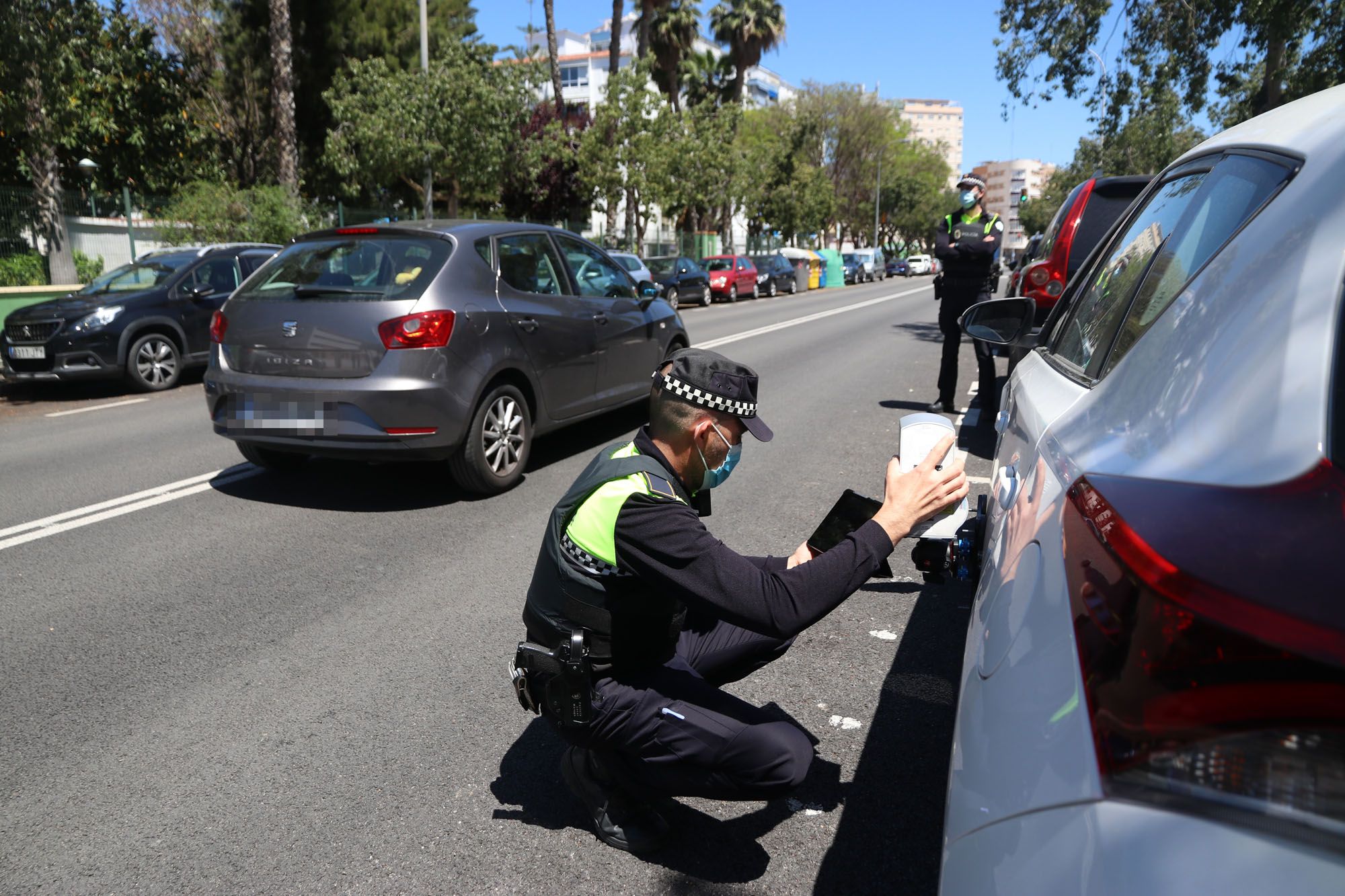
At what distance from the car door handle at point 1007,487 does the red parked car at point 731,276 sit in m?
27.2

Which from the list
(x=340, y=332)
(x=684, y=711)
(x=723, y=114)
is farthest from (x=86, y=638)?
(x=723, y=114)

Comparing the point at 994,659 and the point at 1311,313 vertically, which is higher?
the point at 1311,313

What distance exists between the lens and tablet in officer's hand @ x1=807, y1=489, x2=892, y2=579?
2574 millimetres

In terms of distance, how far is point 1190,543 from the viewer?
102cm

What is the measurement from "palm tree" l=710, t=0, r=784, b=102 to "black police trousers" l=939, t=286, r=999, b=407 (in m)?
39.3

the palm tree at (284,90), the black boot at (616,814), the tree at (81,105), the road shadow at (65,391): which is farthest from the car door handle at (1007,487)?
the palm tree at (284,90)

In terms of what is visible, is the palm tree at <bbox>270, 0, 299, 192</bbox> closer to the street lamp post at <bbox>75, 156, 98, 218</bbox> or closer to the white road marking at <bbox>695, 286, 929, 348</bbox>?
the street lamp post at <bbox>75, 156, 98, 218</bbox>

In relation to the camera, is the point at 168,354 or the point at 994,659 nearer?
the point at 994,659

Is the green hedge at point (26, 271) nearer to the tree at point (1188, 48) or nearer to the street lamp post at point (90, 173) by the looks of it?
the street lamp post at point (90, 173)

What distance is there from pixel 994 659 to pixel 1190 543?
0.49 m

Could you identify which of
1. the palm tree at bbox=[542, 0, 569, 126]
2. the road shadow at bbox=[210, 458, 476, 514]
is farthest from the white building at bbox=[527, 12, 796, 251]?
the road shadow at bbox=[210, 458, 476, 514]

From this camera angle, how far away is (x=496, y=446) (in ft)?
20.1

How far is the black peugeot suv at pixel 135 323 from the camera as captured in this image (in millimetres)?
10633

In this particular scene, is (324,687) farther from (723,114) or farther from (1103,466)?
(723,114)
